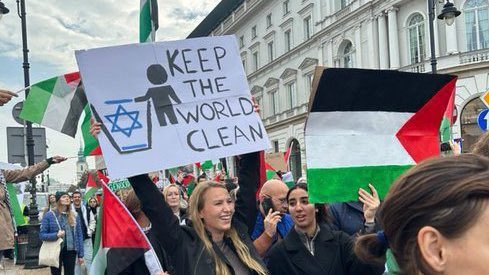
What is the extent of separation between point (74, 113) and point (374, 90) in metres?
2.76

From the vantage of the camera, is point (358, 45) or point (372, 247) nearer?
point (372, 247)

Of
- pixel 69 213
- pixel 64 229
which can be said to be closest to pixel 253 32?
pixel 69 213

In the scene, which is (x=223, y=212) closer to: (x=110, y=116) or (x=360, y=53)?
(x=110, y=116)

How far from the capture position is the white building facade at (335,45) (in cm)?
2222

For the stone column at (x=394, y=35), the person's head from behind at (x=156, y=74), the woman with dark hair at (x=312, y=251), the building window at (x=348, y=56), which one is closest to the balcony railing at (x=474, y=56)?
the stone column at (x=394, y=35)

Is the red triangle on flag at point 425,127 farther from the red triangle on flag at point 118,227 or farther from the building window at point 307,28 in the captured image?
the building window at point 307,28

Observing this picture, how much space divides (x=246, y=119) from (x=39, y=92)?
216 cm

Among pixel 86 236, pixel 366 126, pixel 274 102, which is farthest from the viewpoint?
pixel 274 102

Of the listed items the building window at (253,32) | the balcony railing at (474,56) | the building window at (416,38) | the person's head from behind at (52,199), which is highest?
the building window at (253,32)

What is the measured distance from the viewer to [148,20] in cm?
453

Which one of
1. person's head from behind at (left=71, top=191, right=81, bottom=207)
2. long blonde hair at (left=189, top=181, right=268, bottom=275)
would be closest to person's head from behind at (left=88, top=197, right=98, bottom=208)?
person's head from behind at (left=71, top=191, right=81, bottom=207)

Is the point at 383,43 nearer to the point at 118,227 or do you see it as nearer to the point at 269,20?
the point at 269,20

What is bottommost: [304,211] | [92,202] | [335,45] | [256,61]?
[92,202]

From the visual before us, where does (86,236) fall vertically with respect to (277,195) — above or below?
below
